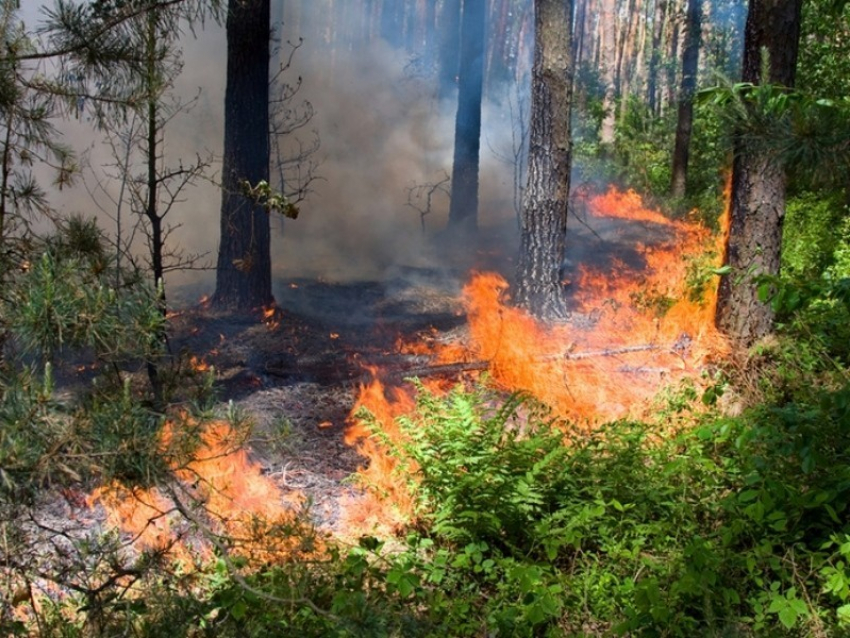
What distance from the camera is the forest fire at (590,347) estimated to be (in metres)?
7.14

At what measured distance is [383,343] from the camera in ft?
29.1

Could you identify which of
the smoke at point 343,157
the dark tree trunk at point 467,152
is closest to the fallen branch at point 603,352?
the smoke at point 343,157

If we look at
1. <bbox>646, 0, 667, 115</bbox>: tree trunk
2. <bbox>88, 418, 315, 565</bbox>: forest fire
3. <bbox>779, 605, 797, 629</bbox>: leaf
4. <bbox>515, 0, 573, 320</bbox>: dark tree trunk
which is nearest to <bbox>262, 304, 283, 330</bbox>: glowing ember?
<bbox>88, 418, 315, 565</bbox>: forest fire

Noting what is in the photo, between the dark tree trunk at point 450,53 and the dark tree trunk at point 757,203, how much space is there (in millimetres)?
12849

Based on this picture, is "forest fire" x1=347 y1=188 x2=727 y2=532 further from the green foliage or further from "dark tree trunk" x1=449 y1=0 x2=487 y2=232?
"dark tree trunk" x1=449 y1=0 x2=487 y2=232

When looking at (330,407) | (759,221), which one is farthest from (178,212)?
(759,221)

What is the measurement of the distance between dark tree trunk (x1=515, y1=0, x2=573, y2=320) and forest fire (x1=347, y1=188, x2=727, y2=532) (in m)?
0.43

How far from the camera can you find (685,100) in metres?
17.2

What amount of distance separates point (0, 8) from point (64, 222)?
3.20 feet

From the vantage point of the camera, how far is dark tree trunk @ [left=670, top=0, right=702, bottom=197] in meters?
17.5

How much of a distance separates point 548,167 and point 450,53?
39.8ft

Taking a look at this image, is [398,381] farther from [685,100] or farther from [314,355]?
[685,100]

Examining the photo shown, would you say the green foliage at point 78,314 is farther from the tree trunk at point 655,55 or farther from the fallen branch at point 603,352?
the tree trunk at point 655,55

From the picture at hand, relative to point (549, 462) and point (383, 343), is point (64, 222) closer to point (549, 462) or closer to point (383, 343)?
point (549, 462)
